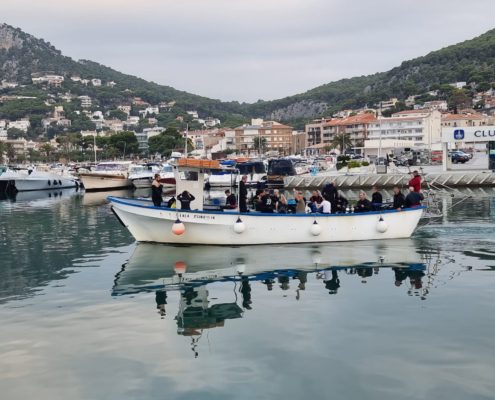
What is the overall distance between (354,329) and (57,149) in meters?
181

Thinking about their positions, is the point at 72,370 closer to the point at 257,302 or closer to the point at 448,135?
the point at 257,302

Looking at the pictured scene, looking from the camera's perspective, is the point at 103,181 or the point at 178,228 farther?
the point at 103,181

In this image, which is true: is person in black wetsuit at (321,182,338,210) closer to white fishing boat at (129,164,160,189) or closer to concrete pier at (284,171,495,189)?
concrete pier at (284,171,495,189)

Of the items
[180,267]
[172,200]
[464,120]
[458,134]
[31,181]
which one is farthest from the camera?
[464,120]

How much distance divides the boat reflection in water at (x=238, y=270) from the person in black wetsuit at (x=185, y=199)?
1.50 meters

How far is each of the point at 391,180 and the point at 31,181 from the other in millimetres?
39459

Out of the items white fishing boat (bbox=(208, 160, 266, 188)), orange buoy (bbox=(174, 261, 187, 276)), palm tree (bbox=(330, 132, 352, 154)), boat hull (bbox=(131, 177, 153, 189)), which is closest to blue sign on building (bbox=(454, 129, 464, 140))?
white fishing boat (bbox=(208, 160, 266, 188))

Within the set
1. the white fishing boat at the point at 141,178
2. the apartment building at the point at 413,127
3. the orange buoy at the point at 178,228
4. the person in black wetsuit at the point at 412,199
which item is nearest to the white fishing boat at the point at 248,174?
the white fishing boat at the point at 141,178

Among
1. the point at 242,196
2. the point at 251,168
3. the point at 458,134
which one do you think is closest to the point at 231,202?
the point at 242,196

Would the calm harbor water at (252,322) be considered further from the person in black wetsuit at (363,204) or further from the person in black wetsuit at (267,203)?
the person in black wetsuit at (267,203)

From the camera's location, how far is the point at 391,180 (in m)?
51.5

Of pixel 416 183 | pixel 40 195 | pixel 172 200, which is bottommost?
pixel 40 195

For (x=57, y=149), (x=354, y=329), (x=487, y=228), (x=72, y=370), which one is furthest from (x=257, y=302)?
(x=57, y=149)

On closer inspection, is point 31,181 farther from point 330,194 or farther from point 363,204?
point 363,204
